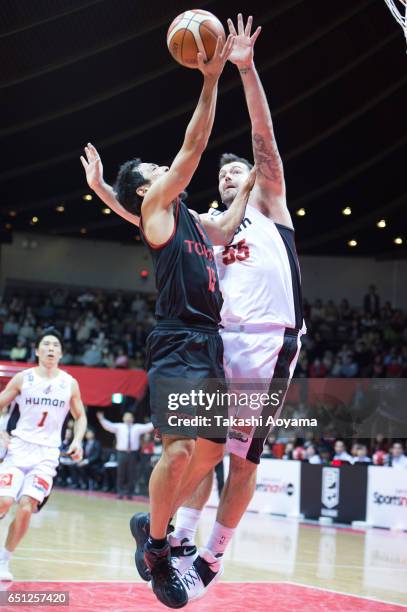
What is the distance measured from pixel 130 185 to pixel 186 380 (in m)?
1.44

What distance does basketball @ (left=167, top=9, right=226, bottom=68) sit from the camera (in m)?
5.39

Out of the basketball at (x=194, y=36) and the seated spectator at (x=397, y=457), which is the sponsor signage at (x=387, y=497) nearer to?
the seated spectator at (x=397, y=457)

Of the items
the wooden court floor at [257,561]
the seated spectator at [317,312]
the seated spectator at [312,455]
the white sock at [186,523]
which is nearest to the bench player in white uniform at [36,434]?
the wooden court floor at [257,561]

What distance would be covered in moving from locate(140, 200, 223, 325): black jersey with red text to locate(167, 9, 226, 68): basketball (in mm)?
962

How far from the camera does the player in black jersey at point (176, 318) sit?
17.5 feet

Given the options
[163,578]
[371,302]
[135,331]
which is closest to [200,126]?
[163,578]

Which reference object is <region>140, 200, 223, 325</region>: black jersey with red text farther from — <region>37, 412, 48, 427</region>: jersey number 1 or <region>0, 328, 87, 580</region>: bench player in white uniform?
<region>37, 412, 48, 427</region>: jersey number 1

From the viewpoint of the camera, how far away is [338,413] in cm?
1145

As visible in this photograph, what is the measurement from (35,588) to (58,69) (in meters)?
18.0

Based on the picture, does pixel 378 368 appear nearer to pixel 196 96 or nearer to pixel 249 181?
pixel 196 96

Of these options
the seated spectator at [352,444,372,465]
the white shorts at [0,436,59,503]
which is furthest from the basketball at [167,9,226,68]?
the seated spectator at [352,444,372,465]

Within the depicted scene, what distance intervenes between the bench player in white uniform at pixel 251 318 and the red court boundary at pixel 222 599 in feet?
4.40

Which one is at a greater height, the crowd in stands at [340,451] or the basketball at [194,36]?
the basketball at [194,36]

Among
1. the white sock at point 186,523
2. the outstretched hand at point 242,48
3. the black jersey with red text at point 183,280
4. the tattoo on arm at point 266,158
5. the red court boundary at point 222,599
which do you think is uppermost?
the outstretched hand at point 242,48
